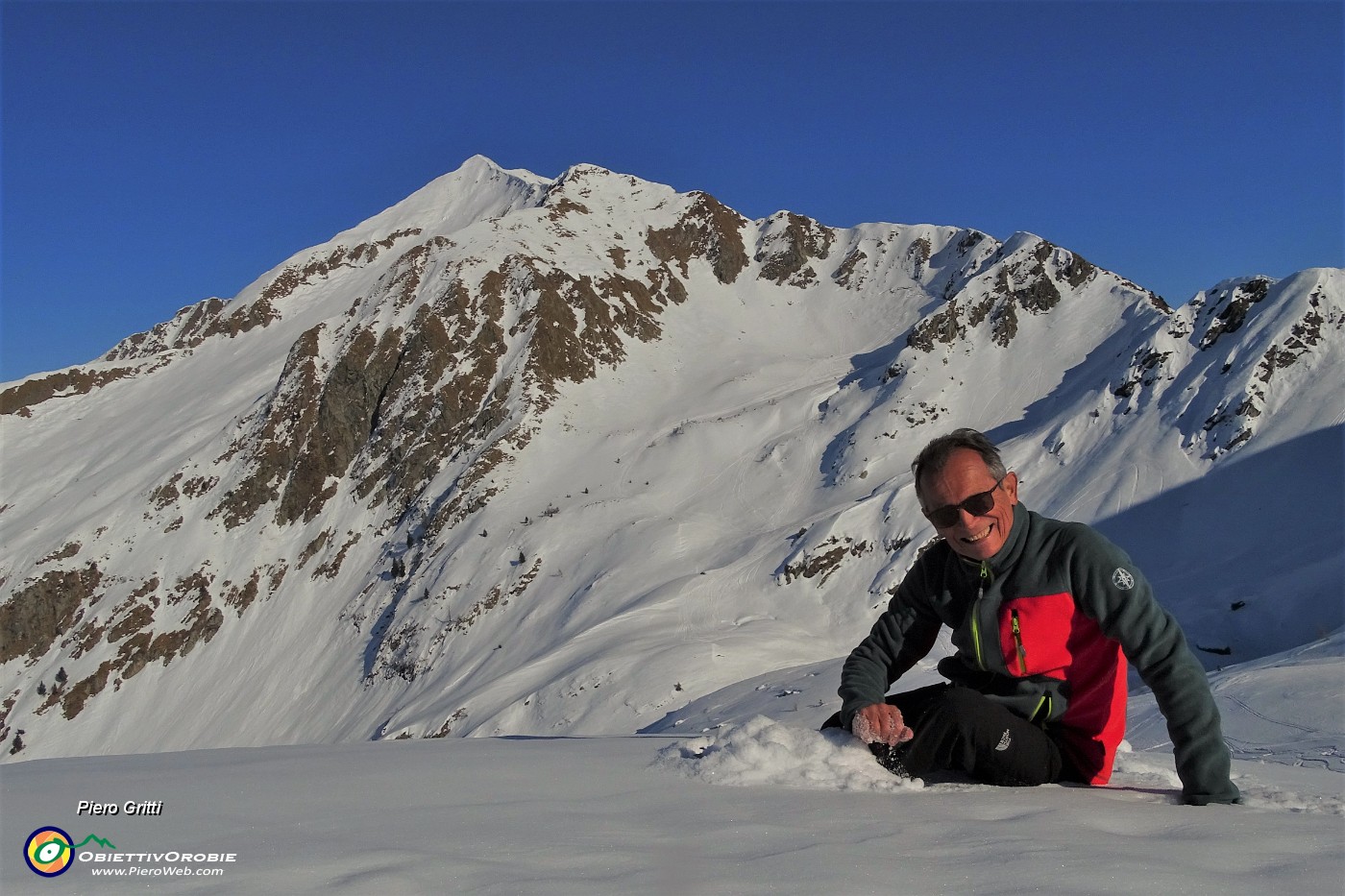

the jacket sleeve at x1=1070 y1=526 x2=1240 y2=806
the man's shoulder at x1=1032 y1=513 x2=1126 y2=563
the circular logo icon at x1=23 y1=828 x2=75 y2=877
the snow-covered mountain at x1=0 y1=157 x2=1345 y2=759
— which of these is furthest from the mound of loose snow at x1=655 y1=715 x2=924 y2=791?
the snow-covered mountain at x1=0 y1=157 x2=1345 y2=759

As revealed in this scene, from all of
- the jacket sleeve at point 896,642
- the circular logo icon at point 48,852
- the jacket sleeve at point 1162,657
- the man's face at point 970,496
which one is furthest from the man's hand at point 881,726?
the circular logo icon at point 48,852

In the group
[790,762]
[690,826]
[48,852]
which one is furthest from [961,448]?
[48,852]

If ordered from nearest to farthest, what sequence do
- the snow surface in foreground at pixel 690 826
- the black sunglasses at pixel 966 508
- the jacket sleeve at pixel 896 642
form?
the snow surface in foreground at pixel 690 826 → the black sunglasses at pixel 966 508 → the jacket sleeve at pixel 896 642

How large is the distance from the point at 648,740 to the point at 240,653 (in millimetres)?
43107

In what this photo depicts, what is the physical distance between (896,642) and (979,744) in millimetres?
677

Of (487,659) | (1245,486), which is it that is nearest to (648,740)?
(1245,486)

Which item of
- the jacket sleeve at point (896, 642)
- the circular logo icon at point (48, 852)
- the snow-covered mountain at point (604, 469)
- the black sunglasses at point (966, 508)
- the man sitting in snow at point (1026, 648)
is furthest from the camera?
the snow-covered mountain at point (604, 469)

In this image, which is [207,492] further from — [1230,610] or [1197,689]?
[1197,689]

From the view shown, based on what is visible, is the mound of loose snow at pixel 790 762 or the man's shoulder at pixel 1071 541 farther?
the mound of loose snow at pixel 790 762

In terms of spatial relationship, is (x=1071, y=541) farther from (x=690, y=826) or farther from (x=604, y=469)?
(x=604, y=469)

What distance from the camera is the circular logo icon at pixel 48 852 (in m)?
2.41

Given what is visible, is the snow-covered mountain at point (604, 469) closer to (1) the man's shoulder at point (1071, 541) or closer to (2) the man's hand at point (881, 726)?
(2) the man's hand at point (881, 726)

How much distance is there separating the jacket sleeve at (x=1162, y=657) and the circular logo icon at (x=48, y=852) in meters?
3.57

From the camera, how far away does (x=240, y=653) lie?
139ft
